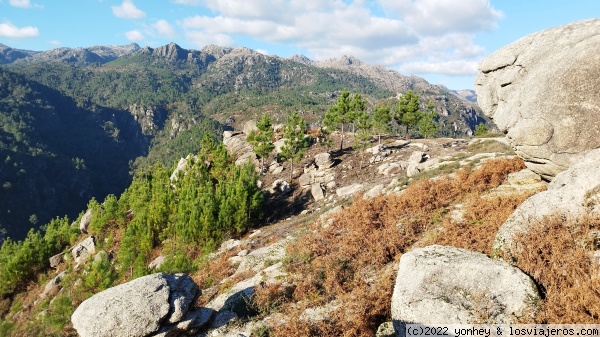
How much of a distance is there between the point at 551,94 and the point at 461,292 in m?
8.60

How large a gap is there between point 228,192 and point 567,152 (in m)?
30.4

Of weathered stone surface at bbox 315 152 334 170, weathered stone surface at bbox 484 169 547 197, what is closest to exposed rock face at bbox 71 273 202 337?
weathered stone surface at bbox 484 169 547 197

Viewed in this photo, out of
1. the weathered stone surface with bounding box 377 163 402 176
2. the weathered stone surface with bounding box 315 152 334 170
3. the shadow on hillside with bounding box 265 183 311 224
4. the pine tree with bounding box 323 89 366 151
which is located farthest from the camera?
the pine tree with bounding box 323 89 366 151

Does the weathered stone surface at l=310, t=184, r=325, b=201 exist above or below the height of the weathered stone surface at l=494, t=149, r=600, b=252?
below

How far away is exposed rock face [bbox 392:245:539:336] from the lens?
809cm

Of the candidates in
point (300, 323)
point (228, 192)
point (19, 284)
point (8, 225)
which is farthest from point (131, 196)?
point (8, 225)

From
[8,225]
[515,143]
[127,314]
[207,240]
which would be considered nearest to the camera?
[127,314]

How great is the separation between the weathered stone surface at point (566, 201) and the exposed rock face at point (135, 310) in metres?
11.3

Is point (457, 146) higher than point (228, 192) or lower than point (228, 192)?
higher

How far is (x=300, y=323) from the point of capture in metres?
11.2

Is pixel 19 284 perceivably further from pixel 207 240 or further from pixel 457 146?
pixel 457 146

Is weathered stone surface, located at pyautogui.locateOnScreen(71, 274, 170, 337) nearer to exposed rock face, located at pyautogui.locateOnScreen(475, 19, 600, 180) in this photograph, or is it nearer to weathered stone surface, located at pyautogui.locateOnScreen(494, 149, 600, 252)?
weathered stone surface, located at pyautogui.locateOnScreen(494, 149, 600, 252)

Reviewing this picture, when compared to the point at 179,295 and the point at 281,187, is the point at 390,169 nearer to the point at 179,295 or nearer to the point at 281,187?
the point at 281,187

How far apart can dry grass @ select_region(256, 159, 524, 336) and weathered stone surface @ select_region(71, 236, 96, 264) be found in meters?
42.9
